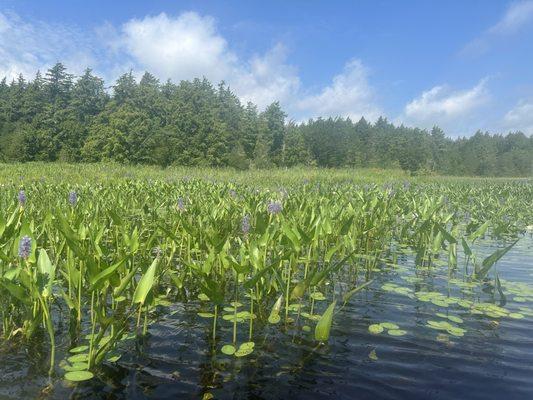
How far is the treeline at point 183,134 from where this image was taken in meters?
41.6

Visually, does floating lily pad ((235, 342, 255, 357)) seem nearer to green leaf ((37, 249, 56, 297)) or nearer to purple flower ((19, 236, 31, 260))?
green leaf ((37, 249, 56, 297))

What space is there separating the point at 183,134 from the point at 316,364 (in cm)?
4301

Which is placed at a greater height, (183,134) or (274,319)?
(183,134)

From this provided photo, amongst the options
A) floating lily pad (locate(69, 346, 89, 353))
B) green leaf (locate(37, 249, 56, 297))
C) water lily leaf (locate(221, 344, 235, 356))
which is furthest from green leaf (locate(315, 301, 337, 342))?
green leaf (locate(37, 249, 56, 297))

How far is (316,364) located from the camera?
276 centimetres

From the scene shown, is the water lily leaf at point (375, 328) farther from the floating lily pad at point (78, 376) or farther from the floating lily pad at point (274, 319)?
Result: the floating lily pad at point (78, 376)

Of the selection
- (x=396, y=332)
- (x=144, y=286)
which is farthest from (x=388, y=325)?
(x=144, y=286)

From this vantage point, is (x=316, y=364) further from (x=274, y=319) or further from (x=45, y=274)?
(x=45, y=274)

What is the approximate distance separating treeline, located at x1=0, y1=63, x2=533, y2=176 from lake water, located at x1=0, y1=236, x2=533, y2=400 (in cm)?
3845

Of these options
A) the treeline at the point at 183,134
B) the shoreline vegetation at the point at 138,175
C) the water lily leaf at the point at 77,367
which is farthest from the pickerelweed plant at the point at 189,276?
the treeline at the point at 183,134

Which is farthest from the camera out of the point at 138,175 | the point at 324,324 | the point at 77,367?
the point at 138,175

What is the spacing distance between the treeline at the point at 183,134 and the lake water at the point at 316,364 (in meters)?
38.4

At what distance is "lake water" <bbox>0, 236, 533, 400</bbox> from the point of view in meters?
2.39

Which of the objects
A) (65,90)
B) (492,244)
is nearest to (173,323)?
(492,244)
